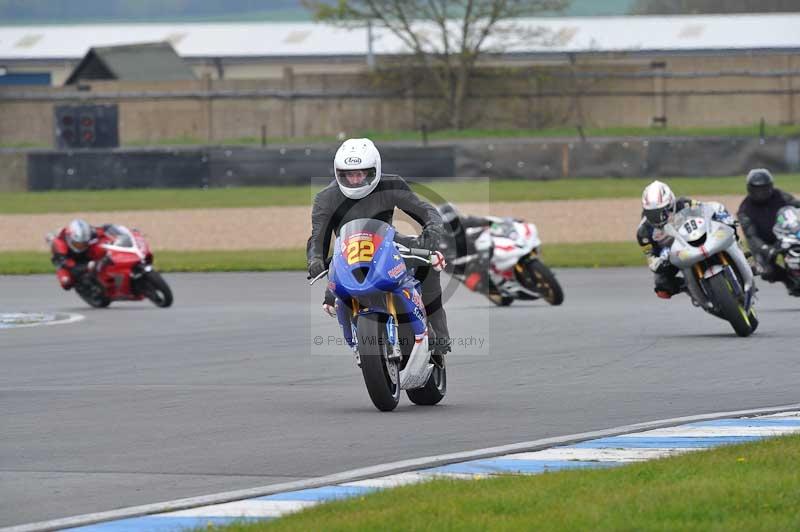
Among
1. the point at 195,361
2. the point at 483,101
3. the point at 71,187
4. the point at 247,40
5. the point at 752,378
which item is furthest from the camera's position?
the point at 247,40

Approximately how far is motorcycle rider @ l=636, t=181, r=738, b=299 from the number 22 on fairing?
18.6 feet

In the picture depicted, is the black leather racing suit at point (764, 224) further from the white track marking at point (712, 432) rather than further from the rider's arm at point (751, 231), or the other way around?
the white track marking at point (712, 432)

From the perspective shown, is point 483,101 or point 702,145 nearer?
point 702,145

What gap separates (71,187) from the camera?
133 ft

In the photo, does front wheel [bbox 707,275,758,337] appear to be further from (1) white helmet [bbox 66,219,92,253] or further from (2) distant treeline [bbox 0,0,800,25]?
(2) distant treeline [bbox 0,0,800,25]

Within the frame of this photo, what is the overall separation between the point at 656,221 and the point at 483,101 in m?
39.5

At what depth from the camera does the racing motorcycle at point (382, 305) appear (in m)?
10.4

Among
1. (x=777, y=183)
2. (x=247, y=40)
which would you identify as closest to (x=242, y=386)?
(x=777, y=183)

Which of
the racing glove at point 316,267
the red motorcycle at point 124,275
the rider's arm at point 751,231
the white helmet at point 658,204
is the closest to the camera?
the racing glove at point 316,267

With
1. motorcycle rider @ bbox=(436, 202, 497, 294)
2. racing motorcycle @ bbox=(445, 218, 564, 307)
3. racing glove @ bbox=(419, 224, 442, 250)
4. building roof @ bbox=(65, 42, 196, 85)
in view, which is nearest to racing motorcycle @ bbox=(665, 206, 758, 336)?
racing motorcycle @ bbox=(445, 218, 564, 307)

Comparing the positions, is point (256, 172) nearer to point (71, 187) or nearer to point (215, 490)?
point (71, 187)

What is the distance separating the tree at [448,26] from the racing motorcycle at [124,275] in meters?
33.1

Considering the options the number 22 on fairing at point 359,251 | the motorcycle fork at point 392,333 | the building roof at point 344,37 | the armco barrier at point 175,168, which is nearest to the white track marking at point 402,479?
the motorcycle fork at point 392,333

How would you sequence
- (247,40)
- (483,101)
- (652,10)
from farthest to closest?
(652,10), (247,40), (483,101)
